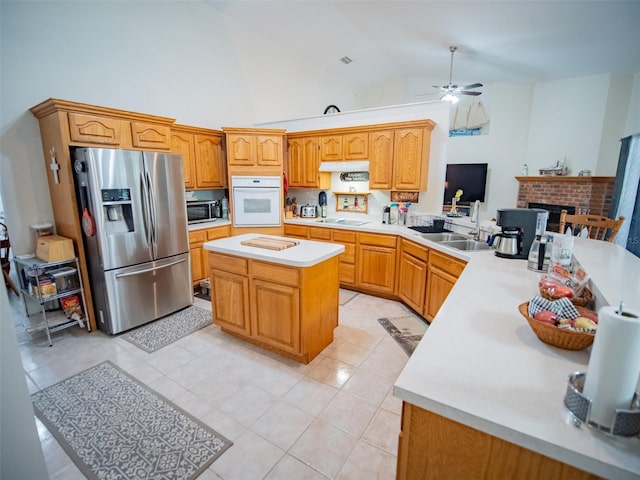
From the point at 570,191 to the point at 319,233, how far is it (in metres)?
5.20

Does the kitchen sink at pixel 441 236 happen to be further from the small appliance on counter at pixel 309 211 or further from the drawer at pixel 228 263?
the drawer at pixel 228 263

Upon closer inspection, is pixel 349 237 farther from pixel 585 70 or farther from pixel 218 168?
pixel 585 70

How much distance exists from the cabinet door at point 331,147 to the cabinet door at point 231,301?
8.19 ft

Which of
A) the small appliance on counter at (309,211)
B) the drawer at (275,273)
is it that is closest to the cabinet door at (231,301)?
the drawer at (275,273)

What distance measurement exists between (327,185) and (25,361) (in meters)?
3.93

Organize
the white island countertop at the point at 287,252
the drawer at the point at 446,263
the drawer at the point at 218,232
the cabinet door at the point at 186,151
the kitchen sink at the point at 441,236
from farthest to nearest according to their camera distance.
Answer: the drawer at the point at 218,232 → the cabinet door at the point at 186,151 → the kitchen sink at the point at 441,236 → the drawer at the point at 446,263 → the white island countertop at the point at 287,252

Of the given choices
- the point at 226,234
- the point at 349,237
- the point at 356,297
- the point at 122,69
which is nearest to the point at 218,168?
the point at 226,234

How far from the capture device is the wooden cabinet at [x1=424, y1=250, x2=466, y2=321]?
8.61 feet

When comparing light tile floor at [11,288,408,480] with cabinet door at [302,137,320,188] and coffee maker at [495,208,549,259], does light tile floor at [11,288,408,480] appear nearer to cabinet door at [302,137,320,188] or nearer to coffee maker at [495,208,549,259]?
coffee maker at [495,208,549,259]

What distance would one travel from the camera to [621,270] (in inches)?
65.2

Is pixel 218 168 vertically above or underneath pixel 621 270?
above

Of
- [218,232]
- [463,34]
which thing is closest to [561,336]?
[218,232]

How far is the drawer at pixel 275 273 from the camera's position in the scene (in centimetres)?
232

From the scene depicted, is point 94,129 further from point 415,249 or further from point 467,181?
point 467,181
